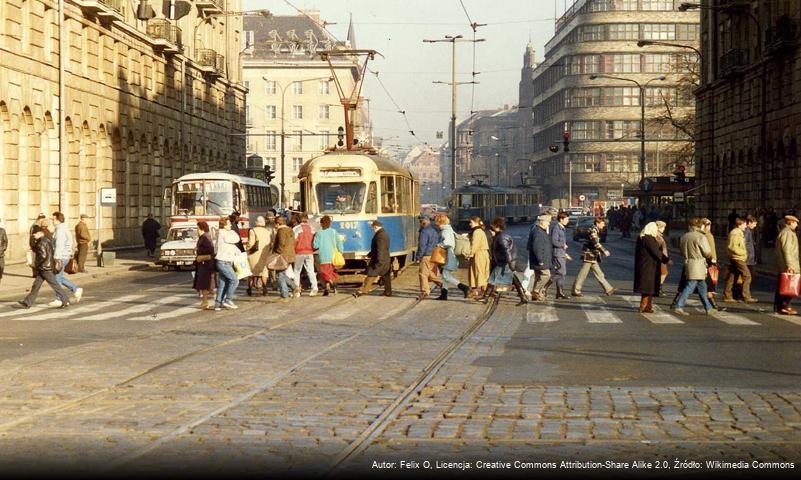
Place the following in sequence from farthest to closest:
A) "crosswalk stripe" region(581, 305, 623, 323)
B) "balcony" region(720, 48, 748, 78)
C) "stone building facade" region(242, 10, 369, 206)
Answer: "stone building facade" region(242, 10, 369, 206)
"balcony" region(720, 48, 748, 78)
"crosswalk stripe" region(581, 305, 623, 323)

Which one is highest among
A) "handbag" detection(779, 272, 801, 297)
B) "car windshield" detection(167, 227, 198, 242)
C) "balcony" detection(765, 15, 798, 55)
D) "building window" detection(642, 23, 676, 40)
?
"building window" detection(642, 23, 676, 40)

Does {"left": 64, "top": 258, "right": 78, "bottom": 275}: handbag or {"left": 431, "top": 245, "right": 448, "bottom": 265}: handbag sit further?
{"left": 64, "top": 258, "right": 78, "bottom": 275}: handbag

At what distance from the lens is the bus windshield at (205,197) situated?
46.4 m

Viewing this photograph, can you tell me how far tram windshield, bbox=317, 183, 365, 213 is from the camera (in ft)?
106

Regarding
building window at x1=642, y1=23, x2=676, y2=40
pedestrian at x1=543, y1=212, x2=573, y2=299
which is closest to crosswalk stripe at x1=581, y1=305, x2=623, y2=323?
pedestrian at x1=543, y1=212, x2=573, y2=299

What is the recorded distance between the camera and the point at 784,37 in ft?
179

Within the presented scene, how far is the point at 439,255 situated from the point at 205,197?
2107cm

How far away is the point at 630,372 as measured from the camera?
46.3 feet

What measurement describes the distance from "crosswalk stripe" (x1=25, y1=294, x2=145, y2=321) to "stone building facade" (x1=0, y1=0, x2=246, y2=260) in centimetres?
1104

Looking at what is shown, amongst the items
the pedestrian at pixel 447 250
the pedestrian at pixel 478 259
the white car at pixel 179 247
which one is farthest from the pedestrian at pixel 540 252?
the white car at pixel 179 247

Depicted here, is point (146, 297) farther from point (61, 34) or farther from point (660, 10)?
point (660, 10)

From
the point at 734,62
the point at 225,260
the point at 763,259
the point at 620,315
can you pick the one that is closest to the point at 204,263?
the point at 225,260

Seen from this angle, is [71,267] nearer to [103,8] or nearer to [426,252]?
[426,252]

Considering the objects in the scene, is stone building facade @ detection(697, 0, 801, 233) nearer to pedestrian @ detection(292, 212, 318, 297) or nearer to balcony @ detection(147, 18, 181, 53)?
pedestrian @ detection(292, 212, 318, 297)
